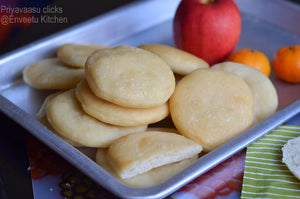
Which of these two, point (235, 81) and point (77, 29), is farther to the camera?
point (77, 29)

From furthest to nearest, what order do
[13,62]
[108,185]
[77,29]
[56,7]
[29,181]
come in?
[56,7]
[77,29]
[13,62]
[29,181]
[108,185]

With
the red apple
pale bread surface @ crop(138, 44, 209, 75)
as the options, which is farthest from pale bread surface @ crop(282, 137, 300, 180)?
the red apple

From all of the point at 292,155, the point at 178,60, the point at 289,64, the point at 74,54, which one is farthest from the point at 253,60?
the point at 74,54

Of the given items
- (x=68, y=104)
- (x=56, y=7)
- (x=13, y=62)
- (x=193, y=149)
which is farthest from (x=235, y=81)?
(x=56, y=7)

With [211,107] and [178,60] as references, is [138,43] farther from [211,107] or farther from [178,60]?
[211,107]

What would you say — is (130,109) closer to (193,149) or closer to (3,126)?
(193,149)
